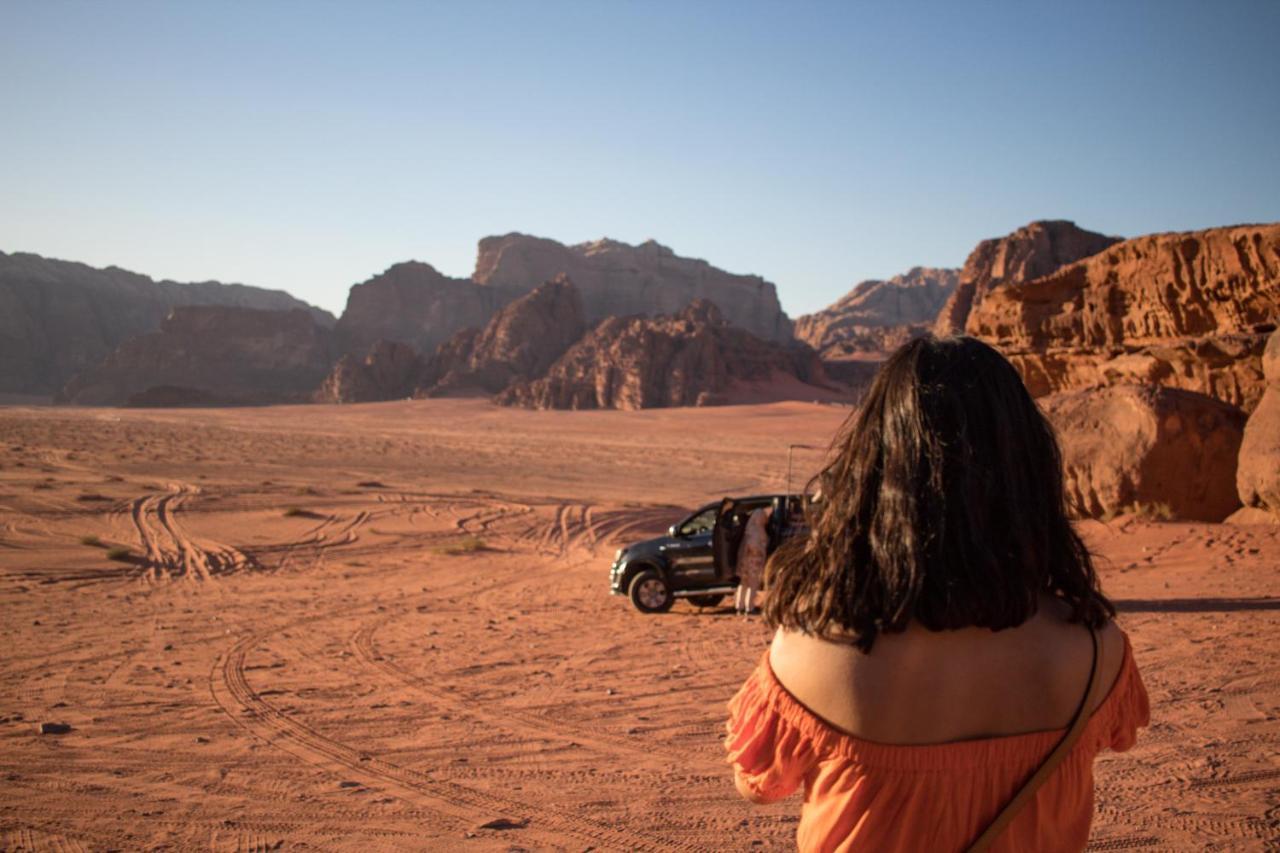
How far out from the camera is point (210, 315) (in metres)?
119

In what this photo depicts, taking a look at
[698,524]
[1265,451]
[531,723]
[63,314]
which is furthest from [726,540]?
[63,314]

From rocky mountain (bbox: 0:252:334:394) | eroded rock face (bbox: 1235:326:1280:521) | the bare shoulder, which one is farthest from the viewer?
rocky mountain (bbox: 0:252:334:394)

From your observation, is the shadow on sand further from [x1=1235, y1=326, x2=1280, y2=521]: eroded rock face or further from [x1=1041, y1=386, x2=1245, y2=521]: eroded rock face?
[x1=1041, y1=386, x2=1245, y2=521]: eroded rock face

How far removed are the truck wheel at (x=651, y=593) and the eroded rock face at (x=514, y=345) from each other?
75166 mm

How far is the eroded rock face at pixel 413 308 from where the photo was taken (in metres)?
131

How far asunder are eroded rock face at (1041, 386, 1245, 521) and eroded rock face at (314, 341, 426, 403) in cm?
8258

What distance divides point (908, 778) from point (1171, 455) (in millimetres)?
13244

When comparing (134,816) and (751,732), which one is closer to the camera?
(751,732)

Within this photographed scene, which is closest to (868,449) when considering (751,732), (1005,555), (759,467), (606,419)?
(1005,555)

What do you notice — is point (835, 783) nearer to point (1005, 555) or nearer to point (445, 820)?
point (1005, 555)

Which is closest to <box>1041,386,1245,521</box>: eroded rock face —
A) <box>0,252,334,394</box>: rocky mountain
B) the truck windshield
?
the truck windshield

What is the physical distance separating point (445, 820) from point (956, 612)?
3980mm

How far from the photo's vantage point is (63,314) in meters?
135

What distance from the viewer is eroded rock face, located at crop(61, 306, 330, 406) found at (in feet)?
348
